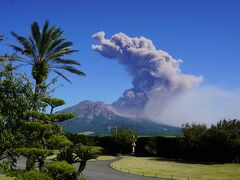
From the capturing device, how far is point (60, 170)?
18.6m

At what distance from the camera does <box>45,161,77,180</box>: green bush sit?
1847 centimetres

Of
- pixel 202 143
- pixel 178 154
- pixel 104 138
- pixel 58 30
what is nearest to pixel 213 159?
pixel 202 143

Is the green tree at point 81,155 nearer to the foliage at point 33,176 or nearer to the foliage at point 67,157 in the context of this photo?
the foliage at point 67,157

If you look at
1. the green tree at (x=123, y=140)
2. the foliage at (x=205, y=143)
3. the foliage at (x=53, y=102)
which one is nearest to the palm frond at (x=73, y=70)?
the foliage at (x=53, y=102)

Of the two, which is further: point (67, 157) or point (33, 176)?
point (67, 157)

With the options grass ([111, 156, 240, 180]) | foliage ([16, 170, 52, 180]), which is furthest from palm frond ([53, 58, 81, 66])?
foliage ([16, 170, 52, 180])

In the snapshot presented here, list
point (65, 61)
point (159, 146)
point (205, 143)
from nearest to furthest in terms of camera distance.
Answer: point (65, 61), point (205, 143), point (159, 146)

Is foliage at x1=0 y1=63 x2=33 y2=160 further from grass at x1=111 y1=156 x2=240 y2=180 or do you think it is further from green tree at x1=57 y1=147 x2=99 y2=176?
grass at x1=111 y1=156 x2=240 y2=180

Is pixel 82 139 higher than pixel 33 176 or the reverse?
higher

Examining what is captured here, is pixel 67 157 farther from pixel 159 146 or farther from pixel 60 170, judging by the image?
pixel 159 146

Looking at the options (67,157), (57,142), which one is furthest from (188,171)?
(57,142)

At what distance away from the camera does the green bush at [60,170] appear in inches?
727

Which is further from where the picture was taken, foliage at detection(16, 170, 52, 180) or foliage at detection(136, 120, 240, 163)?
foliage at detection(136, 120, 240, 163)

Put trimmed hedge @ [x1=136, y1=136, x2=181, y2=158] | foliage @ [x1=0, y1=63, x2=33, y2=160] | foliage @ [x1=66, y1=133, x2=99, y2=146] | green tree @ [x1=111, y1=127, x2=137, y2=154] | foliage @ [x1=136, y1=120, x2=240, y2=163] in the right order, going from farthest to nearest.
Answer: green tree @ [x1=111, y1=127, x2=137, y2=154]
foliage @ [x1=66, y1=133, x2=99, y2=146]
trimmed hedge @ [x1=136, y1=136, x2=181, y2=158]
foliage @ [x1=136, y1=120, x2=240, y2=163]
foliage @ [x1=0, y1=63, x2=33, y2=160]
